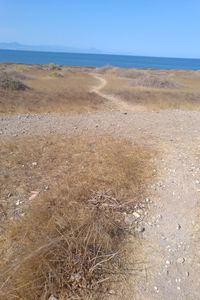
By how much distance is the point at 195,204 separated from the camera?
538 cm

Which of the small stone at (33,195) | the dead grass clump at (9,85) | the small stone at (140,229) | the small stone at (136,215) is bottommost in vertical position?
the small stone at (140,229)

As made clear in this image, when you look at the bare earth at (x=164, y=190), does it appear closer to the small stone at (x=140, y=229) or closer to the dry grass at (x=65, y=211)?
the small stone at (x=140, y=229)

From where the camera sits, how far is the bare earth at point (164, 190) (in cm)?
373

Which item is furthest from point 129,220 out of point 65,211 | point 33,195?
point 33,195

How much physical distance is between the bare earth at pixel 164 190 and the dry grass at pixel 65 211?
363 millimetres

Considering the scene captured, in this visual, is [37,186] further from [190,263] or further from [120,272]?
[190,263]

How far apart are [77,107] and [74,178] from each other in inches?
335

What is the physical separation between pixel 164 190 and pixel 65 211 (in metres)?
1.99

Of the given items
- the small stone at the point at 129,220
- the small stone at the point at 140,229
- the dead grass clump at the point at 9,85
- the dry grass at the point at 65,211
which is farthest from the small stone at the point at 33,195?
the dead grass clump at the point at 9,85

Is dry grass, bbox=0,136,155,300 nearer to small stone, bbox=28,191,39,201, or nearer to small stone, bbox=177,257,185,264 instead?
small stone, bbox=28,191,39,201

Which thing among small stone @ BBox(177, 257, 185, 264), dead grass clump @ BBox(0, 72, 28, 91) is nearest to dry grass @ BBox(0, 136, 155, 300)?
small stone @ BBox(177, 257, 185, 264)

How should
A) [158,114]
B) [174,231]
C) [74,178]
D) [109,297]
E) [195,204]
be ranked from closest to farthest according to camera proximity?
[109,297] < [174,231] < [195,204] < [74,178] < [158,114]

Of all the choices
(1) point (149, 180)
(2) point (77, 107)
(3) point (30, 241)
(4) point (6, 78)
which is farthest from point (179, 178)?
(4) point (6, 78)

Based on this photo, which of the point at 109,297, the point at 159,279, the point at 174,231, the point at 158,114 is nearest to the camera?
the point at 109,297
